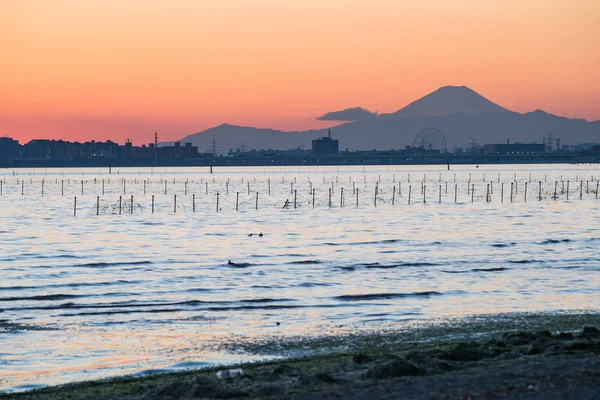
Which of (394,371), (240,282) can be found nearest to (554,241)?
(240,282)

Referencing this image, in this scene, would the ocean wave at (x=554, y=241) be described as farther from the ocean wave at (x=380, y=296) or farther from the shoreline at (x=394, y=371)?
the shoreline at (x=394, y=371)

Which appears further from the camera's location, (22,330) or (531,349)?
(22,330)

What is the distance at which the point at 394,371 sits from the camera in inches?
584

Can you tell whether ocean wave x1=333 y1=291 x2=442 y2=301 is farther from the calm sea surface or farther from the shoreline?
the shoreline

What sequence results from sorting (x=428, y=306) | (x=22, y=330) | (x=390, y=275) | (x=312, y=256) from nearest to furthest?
(x=22, y=330)
(x=428, y=306)
(x=390, y=275)
(x=312, y=256)

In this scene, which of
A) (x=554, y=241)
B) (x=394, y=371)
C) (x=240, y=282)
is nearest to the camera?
(x=394, y=371)

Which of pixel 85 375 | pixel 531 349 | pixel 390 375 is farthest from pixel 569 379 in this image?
pixel 85 375

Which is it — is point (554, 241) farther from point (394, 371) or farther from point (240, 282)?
point (394, 371)

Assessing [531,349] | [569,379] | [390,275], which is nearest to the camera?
[569,379]

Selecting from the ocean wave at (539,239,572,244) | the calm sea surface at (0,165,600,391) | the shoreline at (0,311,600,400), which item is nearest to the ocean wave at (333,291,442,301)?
the calm sea surface at (0,165,600,391)

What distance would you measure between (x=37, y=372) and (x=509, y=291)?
18836mm

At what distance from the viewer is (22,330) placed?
2427 cm

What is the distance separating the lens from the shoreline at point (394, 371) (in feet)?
42.3

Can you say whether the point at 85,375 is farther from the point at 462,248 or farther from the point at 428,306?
the point at 462,248
